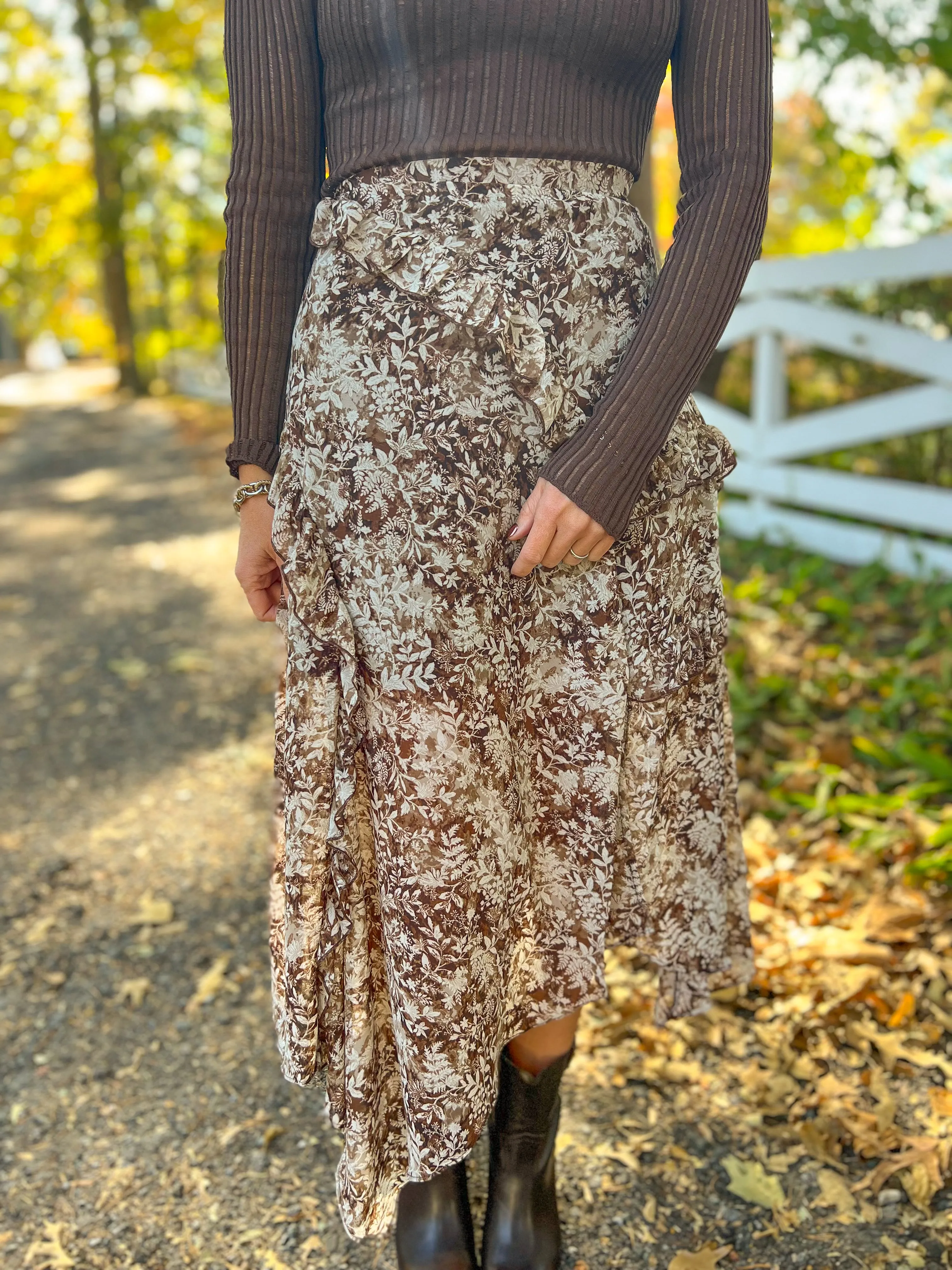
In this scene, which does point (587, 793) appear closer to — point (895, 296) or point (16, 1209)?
point (16, 1209)

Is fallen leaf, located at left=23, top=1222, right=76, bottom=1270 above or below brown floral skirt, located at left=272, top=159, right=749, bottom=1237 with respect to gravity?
below

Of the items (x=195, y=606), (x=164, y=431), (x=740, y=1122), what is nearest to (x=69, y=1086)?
(x=740, y=1122)

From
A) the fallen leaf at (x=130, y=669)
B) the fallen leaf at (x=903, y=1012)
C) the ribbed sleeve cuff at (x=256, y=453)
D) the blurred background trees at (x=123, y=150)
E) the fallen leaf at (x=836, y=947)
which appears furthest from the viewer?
the blurred background trees at (x=123, y=150)

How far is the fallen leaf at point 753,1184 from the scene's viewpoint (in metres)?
1.79

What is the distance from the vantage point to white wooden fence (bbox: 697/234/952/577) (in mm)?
4348

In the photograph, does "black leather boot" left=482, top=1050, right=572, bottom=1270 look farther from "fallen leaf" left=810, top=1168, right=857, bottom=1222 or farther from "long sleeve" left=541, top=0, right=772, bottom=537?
"long sleeve" left=541, top=0, right=772, bottom=537

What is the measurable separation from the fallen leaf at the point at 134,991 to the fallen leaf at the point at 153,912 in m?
0.22

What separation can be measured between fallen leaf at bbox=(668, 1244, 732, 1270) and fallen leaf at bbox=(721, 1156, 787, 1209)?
0.12 metres

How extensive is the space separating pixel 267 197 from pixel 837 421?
4.03 metres

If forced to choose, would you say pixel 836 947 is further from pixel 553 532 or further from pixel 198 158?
pixel 198 158

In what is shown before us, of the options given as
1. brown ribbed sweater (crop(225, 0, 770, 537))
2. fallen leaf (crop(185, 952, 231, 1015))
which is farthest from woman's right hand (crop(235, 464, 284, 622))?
fallen leaf (crop(185, 952, 231, 1015))

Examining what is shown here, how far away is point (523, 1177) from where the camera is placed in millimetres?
1666

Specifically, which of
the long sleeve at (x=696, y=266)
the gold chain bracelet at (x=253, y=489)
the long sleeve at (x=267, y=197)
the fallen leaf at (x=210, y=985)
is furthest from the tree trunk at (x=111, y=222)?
the long sleeve at (x=696, y=266)

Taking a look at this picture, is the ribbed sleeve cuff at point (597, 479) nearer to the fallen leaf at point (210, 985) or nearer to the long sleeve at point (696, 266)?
the long sleeve at point (696, 266)
